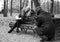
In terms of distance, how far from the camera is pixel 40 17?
2.97m

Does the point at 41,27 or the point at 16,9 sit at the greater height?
the point at 16,9

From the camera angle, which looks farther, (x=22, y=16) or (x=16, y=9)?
(x=16, y=9)

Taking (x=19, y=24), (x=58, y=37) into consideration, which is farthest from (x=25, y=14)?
(x=58, y=37)

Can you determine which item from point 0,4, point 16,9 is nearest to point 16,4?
point 16,9

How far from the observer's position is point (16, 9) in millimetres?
25000

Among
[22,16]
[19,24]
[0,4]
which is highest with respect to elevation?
[0,4]

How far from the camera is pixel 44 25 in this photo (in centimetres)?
287

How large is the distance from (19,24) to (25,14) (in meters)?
0.90

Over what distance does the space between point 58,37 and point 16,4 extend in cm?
2260

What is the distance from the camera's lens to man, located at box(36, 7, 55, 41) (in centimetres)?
290

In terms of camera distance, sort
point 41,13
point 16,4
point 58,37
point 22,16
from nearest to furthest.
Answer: point 41,13
point 58,37
point 22,16
point 16,4

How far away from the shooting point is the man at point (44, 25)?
114 inches

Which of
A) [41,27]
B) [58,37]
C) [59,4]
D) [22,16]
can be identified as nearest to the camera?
[41,27]

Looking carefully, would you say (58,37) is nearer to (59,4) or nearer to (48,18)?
(48,18)
